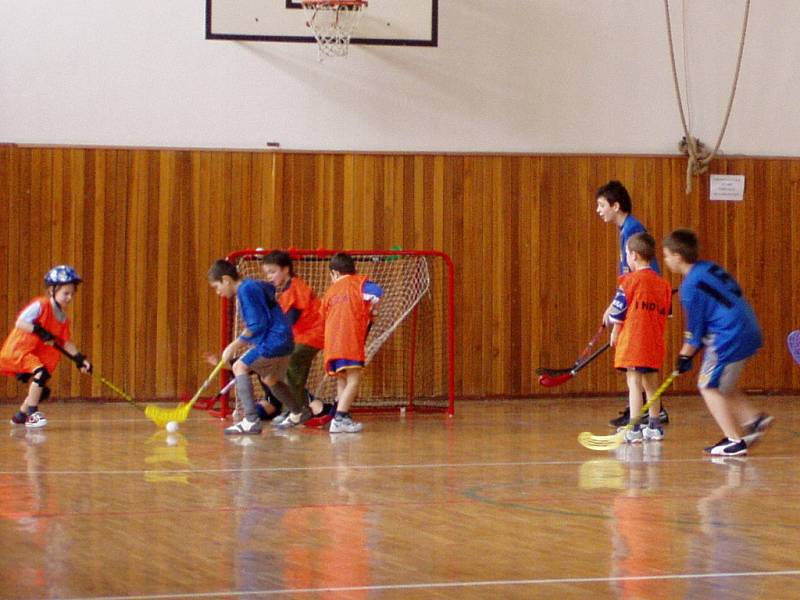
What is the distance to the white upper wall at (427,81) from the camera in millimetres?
11828

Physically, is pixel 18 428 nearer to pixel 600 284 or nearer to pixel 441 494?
pixel 441 494

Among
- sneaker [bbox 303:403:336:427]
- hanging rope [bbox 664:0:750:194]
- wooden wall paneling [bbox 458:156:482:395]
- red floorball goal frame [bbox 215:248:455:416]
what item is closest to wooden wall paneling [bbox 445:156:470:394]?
wooden wall paneling [bbox 458:156:482:395]

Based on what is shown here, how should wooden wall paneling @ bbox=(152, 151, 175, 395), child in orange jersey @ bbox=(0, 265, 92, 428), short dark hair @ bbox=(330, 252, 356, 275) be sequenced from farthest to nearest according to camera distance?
1. wooden wall paneling @ bbox=(152, 151, 175, 395)
2. child in orange jersey @ bbox=(0, 265, 92, 428)
3. short dark hair @ bbox=(330, 252, 356, 275)

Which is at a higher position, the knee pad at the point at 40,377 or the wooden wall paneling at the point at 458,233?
the wooden wall paneling at the point at 458,233

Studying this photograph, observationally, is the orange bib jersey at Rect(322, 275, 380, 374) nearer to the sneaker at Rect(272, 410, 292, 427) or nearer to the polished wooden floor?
the polished wooden floor

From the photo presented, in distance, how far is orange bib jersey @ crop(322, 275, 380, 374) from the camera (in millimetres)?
9320

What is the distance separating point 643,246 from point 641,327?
1.80 ft

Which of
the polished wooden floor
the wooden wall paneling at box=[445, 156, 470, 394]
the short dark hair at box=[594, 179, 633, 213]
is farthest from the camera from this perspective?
the wooden wall paneling at box=[445, 156, 470, 394]

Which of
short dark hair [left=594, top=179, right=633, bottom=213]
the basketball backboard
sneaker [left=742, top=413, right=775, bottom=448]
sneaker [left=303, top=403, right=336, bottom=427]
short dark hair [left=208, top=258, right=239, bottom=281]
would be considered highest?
the basketball backboard

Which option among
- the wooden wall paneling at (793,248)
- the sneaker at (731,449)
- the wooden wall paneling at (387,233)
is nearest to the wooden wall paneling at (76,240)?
the wooden wall paneling at (387,233)

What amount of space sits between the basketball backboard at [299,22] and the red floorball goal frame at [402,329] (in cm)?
204

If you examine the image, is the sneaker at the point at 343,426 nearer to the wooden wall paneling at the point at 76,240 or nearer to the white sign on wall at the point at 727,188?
the wooden wall paneling at the point at 76,240

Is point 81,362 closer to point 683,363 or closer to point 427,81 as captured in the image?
point 683,363

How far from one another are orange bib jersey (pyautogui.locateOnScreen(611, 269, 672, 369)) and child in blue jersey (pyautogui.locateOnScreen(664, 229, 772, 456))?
2.52ft
